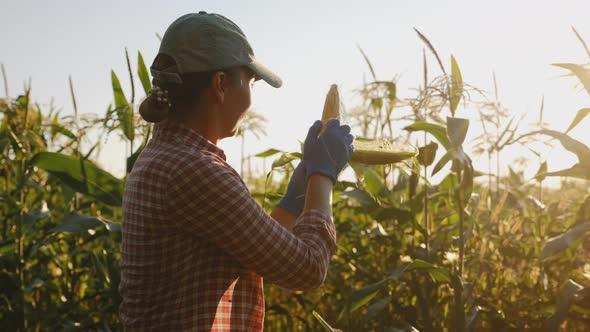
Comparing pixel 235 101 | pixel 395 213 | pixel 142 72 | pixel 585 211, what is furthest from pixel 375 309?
pixel 142 72

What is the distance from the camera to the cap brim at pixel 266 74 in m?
2.04

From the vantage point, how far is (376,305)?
2.86 m

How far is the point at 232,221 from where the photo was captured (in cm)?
175

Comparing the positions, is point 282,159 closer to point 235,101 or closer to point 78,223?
point 235,101

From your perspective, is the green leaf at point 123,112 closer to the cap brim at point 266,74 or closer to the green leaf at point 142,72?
the green leaf at point 142,72

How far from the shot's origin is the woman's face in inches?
77.9

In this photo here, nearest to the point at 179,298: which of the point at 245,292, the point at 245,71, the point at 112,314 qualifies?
the point at 245,292

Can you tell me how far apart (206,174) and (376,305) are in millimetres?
1421

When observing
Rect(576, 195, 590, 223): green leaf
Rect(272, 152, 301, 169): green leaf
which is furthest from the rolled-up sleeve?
Rect(576, 195, 590, 223): green leaf

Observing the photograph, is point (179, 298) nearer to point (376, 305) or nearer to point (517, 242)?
point (376, 305)

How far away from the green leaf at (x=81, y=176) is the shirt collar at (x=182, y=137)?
3.44 ft

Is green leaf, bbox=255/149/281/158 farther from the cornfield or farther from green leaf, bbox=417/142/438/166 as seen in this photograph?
green leaf, bbox=417/142/438/166

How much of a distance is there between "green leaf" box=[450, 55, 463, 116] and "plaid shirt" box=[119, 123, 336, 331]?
0.94m

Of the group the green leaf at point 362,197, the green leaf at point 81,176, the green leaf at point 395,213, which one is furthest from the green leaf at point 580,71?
the green leaf at point 81,176
